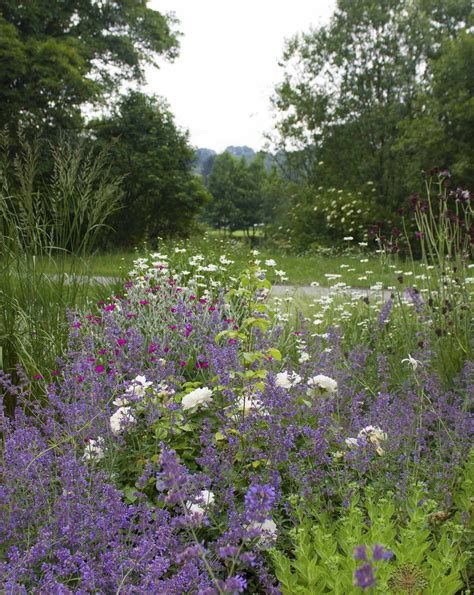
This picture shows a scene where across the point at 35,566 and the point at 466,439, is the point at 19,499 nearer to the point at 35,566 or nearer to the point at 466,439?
the point at 35,566

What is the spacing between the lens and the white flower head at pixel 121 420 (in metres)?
2.39

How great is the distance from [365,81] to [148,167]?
28.1ft

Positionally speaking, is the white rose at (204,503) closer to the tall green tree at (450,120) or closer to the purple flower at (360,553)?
the purple flower at (360,553)

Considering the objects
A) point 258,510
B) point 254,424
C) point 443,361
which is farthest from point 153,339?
point 258,510

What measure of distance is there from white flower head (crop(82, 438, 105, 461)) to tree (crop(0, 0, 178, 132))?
1379 centimetres

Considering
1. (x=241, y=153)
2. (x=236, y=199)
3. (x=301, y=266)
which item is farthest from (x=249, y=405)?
(x=241, y=153)

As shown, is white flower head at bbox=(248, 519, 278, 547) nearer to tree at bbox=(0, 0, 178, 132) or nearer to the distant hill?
tree at bbox=(0, 0, 178, 132)

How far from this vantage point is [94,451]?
236 centimetres

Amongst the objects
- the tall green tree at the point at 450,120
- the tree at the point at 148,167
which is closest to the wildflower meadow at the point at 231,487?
the tall green tree at the point at 450,120

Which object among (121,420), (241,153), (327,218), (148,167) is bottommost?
(121,420)

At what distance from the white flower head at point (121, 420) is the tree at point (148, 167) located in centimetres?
1793

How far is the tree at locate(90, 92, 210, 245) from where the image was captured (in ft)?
66.0

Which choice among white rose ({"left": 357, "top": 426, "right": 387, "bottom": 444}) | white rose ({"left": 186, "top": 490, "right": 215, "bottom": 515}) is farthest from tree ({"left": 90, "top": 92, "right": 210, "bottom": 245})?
white rose ({"left": 186, "top": 490, "right": 215, "bottom": 515})

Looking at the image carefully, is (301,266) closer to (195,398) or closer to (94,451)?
(195,398)
